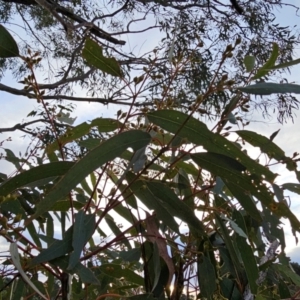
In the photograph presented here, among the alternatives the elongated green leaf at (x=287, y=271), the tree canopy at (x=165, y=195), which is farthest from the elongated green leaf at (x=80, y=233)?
the elongated green leaf at (x=287, y=271)

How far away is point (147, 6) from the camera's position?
440cm

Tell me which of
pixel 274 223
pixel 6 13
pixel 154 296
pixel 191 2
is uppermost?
pixel 6 13

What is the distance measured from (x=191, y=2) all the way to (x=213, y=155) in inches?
151

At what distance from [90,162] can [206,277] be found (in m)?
0.29

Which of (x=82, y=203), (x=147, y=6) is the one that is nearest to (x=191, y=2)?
(x=147, y=6)

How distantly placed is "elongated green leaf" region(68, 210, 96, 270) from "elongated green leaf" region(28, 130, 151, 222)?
0.21 ft

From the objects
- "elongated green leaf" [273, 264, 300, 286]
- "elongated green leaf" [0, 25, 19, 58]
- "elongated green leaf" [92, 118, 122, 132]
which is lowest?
"elongated green leaf" [273, 264, 300, 286]

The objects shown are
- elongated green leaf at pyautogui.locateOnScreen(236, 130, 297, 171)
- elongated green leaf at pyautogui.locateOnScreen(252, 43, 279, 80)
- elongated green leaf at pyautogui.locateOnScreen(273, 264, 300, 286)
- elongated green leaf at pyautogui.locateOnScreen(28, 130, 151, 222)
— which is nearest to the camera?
elongated green leaf at pyautogui.locateOnScreen(28, 130, 151, 222)

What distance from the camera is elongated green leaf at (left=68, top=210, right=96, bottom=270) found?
0.66 meters

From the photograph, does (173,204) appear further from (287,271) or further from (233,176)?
(287,271)

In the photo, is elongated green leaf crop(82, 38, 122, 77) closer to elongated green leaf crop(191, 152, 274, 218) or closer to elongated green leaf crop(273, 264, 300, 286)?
elongated green leaf crop(191, 152, 274, 218)

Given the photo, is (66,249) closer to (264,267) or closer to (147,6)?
(264,267)

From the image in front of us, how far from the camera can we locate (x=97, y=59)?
2.41 ft

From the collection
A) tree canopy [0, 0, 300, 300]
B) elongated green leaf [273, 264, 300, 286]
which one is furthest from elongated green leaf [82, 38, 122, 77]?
elongated green leaf [273, 264, 300, 286]
